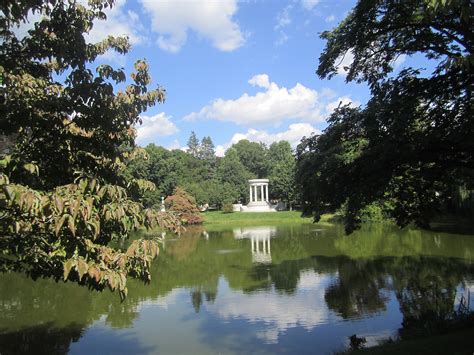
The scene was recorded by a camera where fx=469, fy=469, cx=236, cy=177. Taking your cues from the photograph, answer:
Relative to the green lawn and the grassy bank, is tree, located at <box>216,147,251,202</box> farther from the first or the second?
the grassy bank

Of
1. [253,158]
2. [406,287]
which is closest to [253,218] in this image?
[253,158]

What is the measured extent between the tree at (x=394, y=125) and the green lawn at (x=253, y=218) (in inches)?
1729

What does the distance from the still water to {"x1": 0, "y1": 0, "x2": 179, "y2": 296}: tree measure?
7091 millimetres

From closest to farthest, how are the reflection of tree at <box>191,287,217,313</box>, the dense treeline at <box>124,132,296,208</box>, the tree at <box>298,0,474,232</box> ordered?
1. the tree at <box>298,0,474,232</box>
2. the reflection of tree at <box>191,287,217,313</box>
3. the dense treeline at <box>124,132,296,208</box>

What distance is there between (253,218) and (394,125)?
2204 inches

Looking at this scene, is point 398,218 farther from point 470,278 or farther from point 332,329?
point 470,278

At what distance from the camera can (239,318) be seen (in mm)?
13094

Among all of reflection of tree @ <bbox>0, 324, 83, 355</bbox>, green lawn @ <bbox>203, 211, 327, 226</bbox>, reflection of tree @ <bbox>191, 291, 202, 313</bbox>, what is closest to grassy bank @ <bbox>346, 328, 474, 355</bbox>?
reflection of tree @ <bbox>0, 324, 83, 355</bbox>

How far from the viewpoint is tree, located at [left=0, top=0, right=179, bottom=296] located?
11.5 feet

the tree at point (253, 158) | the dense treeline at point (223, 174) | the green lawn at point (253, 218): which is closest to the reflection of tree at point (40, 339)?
the dense treeline at point (223, 174)

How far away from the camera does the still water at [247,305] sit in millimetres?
11031

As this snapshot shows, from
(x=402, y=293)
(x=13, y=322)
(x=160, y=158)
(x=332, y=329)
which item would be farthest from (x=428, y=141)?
(x=160, y=158)

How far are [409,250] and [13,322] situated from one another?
19269 millimetres

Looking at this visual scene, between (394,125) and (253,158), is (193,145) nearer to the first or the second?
(253,158)
